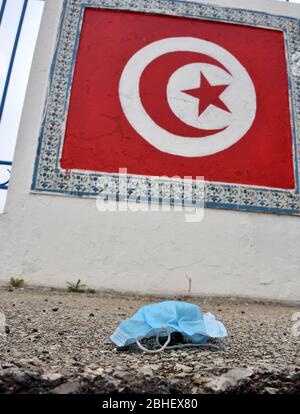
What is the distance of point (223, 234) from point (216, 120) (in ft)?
3.36

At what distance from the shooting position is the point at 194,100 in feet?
10.0

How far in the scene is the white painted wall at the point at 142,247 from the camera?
2.55 meters

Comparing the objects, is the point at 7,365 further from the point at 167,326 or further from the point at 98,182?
the point at 98,182

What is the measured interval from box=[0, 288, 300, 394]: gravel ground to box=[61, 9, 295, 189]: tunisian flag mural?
147 cm

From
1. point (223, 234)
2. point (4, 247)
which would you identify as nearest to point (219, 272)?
point (223, 234)

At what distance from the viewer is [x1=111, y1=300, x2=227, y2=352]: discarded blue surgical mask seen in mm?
1143

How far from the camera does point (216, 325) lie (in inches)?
50.7

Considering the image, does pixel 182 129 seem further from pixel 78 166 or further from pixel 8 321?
pixel 8 321

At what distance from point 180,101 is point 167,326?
7.56 feet

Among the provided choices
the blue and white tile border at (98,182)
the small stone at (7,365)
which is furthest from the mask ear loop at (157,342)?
the blue and white tile border at (98,182)

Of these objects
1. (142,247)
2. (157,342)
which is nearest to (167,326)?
(157,342)

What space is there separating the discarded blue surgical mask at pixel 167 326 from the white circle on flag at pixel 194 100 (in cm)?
182

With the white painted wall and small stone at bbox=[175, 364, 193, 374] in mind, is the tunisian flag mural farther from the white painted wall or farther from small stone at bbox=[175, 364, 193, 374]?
small stone at bbox=[175, 364, 193, 374]
